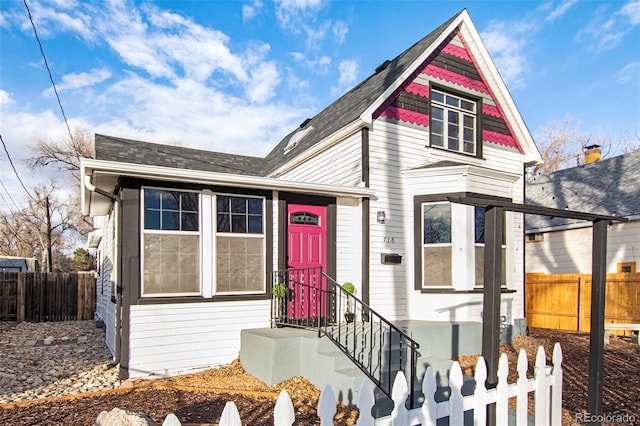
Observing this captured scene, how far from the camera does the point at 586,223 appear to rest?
1303cm

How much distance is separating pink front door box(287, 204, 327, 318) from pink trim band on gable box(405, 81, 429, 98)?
311cm

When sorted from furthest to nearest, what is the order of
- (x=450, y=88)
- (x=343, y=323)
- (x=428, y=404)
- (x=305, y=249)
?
(x=450, y=88) < (x=305, y=249) < (x=343, y=323) < (x=428, y=404)

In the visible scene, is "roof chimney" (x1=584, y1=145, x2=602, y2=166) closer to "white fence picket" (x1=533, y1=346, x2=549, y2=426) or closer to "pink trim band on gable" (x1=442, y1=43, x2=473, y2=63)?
"pink trim band on gable" (x1=442, y1=43, x2=473, y2=63)

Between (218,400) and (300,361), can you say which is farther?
(300,361)

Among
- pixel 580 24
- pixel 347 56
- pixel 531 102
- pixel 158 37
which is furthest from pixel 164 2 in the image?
pixel 531 102

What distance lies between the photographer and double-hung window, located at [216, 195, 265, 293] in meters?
6.86

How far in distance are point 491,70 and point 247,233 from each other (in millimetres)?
6805

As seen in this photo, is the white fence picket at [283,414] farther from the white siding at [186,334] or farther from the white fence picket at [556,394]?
the white siding at [186,334]

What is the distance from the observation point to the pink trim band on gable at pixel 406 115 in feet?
27.7

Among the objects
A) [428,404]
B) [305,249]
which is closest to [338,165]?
[305,249]

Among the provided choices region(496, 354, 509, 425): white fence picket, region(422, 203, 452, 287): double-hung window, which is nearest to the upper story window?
region(422, 203, 452, 287): double-hung window

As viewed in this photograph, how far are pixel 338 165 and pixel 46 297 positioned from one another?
12485 mm

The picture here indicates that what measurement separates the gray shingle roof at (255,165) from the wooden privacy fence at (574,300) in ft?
23.0

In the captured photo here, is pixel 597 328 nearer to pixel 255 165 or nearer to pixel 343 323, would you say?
pixel 343 323
